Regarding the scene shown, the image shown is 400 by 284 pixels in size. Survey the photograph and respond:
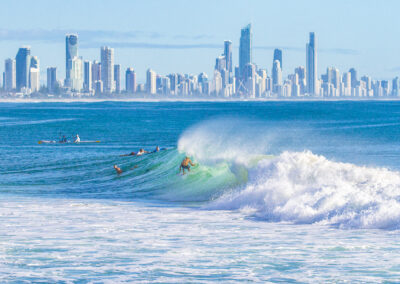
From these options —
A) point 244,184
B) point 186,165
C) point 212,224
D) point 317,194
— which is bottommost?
point 212,224

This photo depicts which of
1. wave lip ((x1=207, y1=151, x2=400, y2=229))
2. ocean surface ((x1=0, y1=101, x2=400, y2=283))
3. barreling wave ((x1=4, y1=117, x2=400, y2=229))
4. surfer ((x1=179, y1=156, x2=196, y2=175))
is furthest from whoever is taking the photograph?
surfer ((x1=179, y1=156, x2=196, y2=175))

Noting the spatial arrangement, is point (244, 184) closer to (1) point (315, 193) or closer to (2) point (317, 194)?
(1) point (315, 193)

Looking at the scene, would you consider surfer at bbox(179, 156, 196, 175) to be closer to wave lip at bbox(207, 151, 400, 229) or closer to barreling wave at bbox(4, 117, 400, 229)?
barreling wave at bbox(4, 117, 400, 229)

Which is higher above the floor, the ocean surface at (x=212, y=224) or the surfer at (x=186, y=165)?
the surfer at (x=186, y=165)

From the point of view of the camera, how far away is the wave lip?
1930 centimetres

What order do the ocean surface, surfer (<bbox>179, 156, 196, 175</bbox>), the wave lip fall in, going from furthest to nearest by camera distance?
surfer (<bbox>179, 156, 196, 175</bbox>)
the wave lip
the ocean surface

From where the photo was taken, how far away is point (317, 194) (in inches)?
859

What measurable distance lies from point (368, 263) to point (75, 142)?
52.2m

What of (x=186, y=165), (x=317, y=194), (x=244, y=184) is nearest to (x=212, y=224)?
(x=317, y=194)

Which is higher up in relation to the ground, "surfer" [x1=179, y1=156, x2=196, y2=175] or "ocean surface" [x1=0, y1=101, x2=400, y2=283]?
→ "surfer" [x1=179, y1=156, x2=196, y2=175]

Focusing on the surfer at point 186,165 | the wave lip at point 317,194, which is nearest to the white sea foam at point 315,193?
the wave lip at point 317,194

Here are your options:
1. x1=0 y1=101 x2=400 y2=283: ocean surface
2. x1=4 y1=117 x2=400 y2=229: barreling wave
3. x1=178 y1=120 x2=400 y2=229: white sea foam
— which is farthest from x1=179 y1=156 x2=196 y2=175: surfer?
x1=178 y1=120 x2=400 y2=229: white sea foam

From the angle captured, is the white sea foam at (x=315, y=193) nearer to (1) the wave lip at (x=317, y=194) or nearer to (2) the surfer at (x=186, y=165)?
(1) the wave lip at (x=317, y=194)

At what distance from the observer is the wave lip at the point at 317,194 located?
63.3 ft
